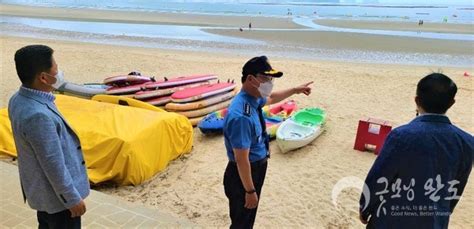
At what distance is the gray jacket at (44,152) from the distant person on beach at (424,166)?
1.81 m

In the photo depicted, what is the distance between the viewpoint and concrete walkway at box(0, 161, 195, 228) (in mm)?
3766

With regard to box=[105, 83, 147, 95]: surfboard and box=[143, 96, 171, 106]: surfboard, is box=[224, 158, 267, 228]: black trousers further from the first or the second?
box=[105, 83, 147, 95]: surfboard

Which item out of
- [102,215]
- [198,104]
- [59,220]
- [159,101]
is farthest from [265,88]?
[159,101]

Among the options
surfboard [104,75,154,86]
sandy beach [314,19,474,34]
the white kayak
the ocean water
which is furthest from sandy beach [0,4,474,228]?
the ocean water

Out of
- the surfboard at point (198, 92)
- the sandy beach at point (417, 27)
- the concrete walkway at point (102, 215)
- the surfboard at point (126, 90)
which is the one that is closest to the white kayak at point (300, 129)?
the surfboard at point (198, 92)

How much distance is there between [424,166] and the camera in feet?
7.07

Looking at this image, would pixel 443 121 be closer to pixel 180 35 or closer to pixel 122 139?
pixel 122 139

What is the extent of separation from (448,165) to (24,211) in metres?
3.80

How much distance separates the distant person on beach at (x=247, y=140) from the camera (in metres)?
2.64

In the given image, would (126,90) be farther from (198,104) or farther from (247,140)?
(247,140)

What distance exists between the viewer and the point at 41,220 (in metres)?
2.58

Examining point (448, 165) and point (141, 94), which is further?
point (141, 94)

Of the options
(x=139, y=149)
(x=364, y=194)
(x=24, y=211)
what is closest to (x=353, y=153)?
(x=139, y=149)

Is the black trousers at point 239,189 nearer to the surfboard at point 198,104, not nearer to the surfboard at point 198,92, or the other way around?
the surfboard at point 198,104
